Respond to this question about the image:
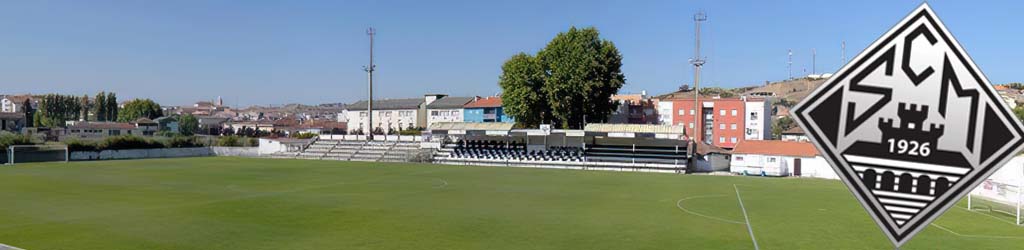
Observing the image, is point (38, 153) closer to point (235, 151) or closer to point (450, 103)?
point (235, 151)

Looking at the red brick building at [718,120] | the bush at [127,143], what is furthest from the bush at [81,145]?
the red brick building at [718,120]

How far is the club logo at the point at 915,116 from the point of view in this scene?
3494 millimetres

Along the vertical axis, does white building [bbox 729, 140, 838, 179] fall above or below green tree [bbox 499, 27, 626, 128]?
below

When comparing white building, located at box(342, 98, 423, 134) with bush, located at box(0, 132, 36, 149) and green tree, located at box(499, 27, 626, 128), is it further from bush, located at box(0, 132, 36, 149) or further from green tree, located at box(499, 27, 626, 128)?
bush, located at box(0, 132, 36, 149)

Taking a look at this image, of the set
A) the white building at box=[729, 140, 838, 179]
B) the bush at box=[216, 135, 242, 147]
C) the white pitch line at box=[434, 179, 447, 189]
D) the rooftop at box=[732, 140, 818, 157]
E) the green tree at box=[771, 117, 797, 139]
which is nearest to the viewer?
the white pitch line at box=[434, 179, 447, 189]

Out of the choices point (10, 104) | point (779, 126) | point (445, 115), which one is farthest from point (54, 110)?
point (779, 126)

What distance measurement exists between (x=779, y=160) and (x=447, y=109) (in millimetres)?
63566

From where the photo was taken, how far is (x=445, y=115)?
333 feet

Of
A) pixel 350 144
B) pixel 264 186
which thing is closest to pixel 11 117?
pixel 350 144

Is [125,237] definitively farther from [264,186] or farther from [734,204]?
[734,204]

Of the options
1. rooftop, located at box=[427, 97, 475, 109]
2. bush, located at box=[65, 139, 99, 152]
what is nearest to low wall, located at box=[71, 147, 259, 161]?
bush, located at box=[65, 139, 99, 152]

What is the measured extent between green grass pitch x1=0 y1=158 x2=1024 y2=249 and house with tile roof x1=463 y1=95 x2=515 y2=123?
6126 centimetres

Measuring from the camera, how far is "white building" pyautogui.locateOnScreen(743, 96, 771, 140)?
81.1 metres

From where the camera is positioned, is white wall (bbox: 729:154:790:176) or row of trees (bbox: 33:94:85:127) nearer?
white wall (bbox: 729:154:790:176)
